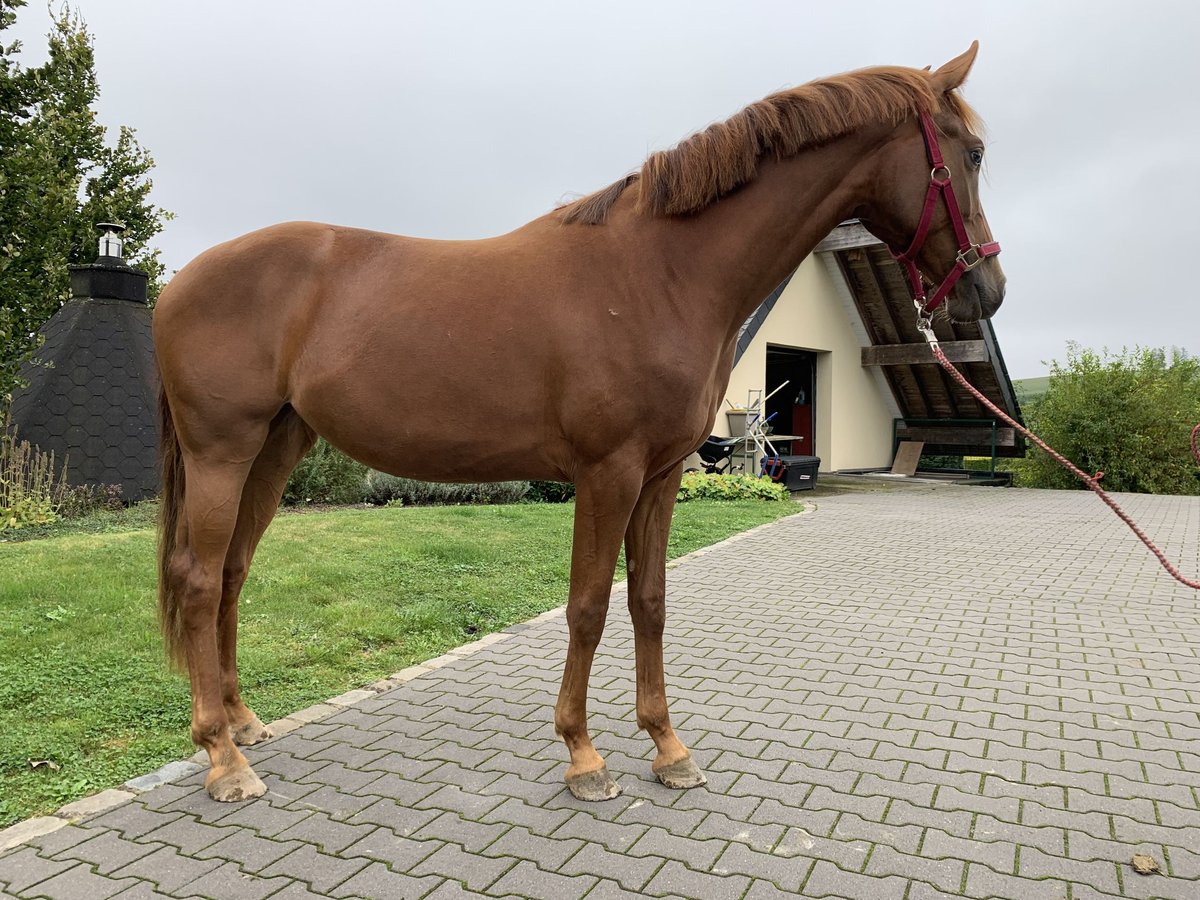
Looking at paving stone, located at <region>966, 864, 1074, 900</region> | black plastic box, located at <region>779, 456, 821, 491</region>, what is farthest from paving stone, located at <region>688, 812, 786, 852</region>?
black plastic box, located at <region>779, 456, 821, 491</region>

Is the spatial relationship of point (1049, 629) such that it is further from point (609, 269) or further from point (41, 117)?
point (41, 117)

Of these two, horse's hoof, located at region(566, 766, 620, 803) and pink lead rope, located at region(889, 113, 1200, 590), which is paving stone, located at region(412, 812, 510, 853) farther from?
pink lead rope, located at region(889, 113, 1200, 590)

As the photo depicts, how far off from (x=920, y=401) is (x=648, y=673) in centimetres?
1774

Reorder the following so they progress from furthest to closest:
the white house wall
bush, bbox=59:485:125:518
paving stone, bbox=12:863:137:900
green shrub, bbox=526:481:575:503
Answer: the white house wall < green shrub, bbox=526:481:575:503 < bush, bbox=59:485:125:518 < paving stone, bbox=12:863:137:900

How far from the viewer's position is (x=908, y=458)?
1859 cm

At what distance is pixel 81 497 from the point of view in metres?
9.02

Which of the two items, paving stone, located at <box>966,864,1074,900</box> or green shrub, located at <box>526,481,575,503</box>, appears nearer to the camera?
paving stone, located at <box>966,864,1074,900</box>

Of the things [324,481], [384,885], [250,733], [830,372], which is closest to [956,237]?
[384,885]

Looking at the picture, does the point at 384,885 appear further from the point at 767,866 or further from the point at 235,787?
the point at 767,866

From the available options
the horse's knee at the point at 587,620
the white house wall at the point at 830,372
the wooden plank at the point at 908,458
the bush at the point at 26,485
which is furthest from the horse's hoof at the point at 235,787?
the wooden plank at the point at 908,458

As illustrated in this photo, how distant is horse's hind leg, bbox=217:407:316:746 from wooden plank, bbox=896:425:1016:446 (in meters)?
17.1

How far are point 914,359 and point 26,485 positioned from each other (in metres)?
16.2

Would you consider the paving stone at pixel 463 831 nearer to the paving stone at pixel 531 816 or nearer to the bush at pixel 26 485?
the paving stone at pixel 531 816

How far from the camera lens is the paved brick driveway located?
2262 millimetres
